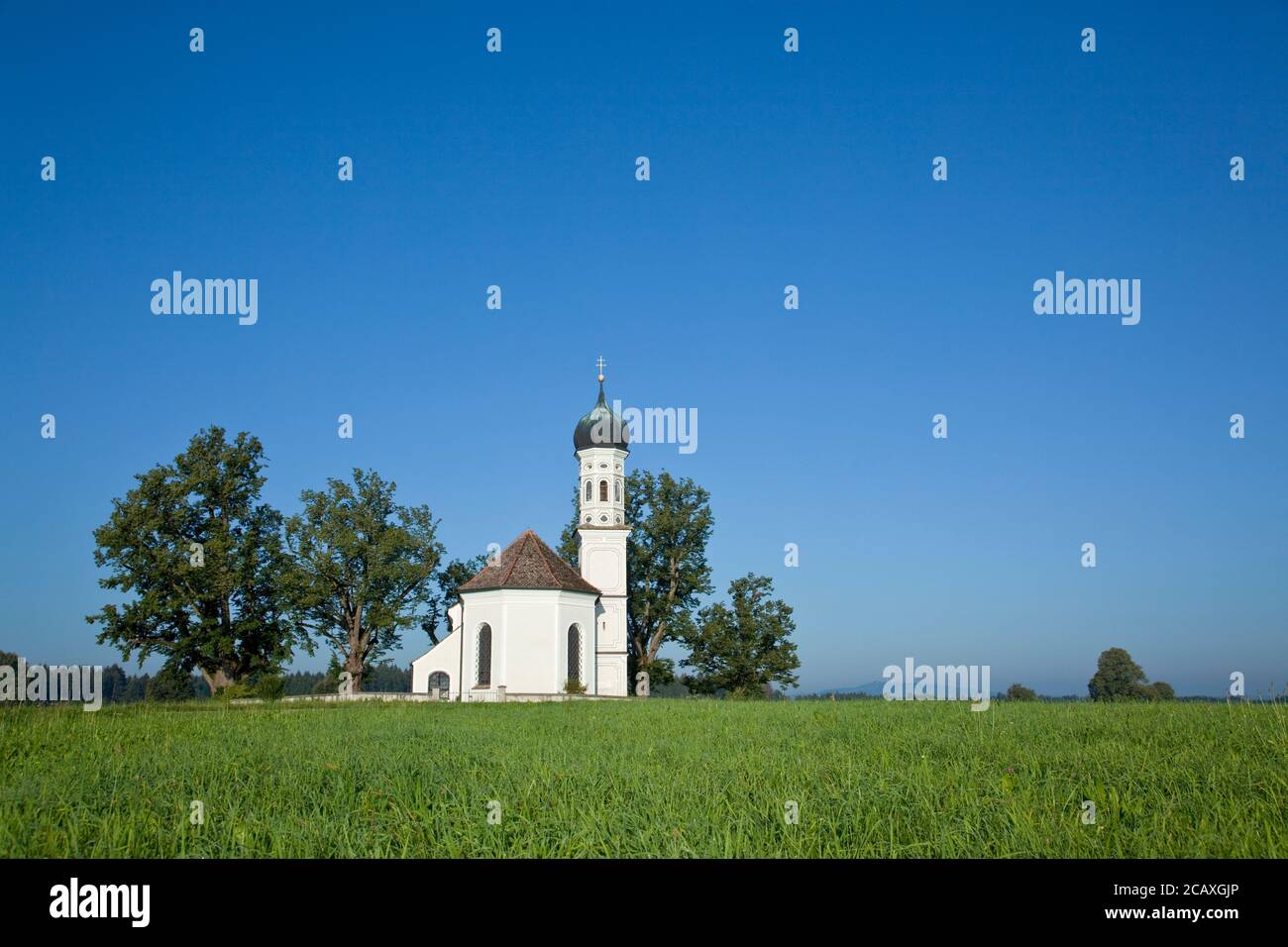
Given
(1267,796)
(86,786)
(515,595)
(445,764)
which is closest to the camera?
(1267,796)

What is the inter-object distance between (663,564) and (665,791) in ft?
165

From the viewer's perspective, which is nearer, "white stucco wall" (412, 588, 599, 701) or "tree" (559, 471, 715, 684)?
"white stucco wall" (412, 588, 599, 701)

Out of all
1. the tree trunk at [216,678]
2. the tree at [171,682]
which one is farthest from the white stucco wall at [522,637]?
the tree at [171,682]

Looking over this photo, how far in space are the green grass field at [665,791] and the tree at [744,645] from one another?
41.6 metres

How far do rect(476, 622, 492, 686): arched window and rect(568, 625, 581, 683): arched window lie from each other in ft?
12.4

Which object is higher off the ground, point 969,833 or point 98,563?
point 98,563

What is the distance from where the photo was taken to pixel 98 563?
4569 cm

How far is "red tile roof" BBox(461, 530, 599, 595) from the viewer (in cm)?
4588

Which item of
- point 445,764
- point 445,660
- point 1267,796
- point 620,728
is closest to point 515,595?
point 445,660

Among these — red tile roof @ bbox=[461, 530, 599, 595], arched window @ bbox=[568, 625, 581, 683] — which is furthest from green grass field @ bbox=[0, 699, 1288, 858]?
arched window @ bbox=[568, 625, 581, 683]

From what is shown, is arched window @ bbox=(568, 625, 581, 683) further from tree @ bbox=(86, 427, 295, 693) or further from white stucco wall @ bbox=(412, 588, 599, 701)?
tree @ bbox=(86, 427, 295, 693)
